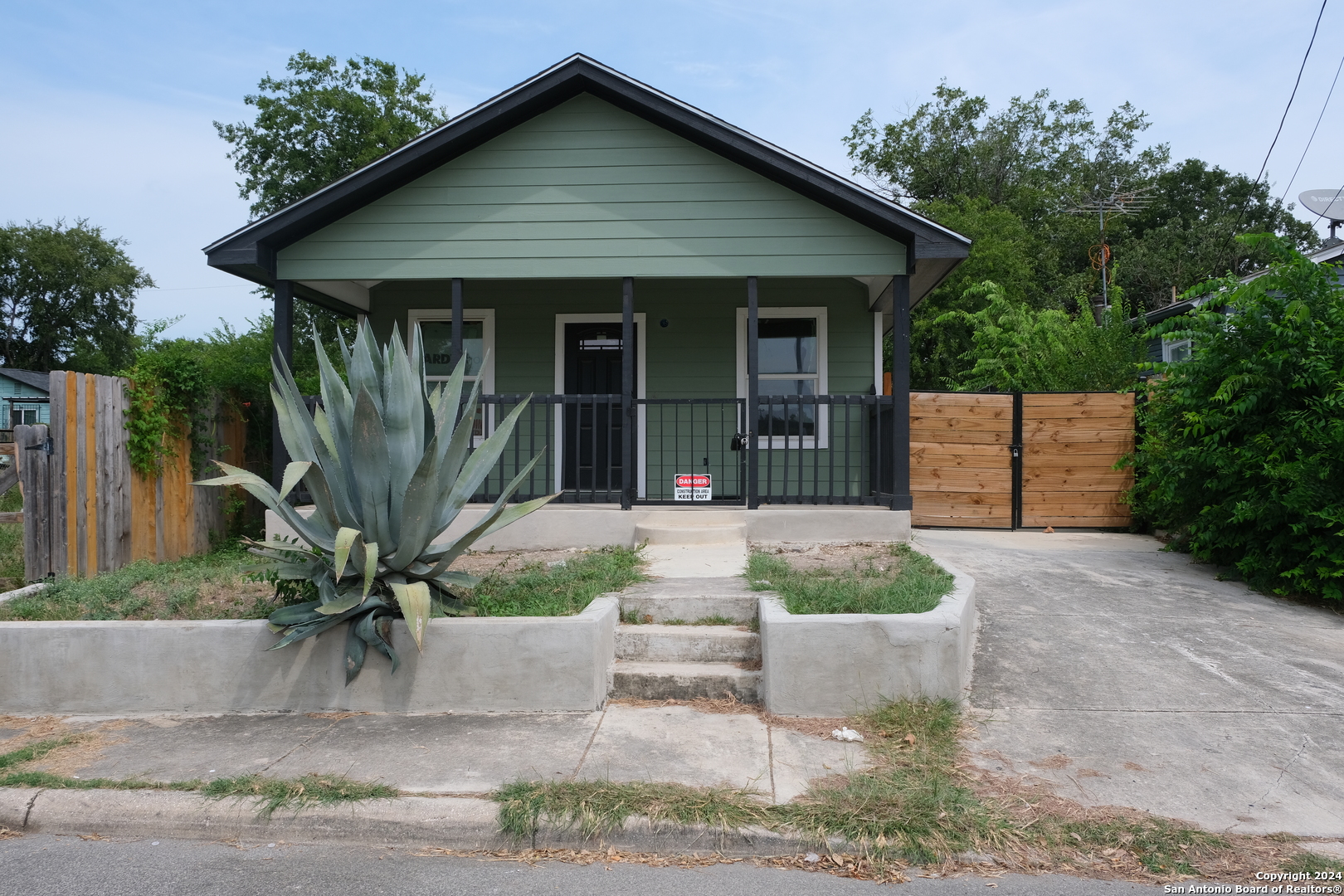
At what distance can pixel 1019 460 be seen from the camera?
11258mm

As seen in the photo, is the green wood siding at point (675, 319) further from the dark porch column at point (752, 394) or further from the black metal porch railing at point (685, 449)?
the dark porch column at point (752, 394)

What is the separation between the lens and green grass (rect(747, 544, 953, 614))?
215 inches

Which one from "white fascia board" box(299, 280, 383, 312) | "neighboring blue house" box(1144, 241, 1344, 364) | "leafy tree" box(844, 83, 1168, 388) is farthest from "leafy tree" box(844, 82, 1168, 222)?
"white fascia board" box(299, 280, 383, 312)

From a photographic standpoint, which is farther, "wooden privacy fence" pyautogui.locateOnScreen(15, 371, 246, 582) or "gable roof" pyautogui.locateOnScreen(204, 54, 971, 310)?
"gable roof" pyautogui.locateOnScreen(204, 54, 971, 310)

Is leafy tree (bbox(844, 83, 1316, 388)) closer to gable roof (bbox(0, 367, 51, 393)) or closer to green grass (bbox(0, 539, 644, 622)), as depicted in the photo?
green grass (bbox(0, 539, 644, 622))

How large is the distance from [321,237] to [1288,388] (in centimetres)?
912

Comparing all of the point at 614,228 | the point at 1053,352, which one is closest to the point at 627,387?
the point at 614,228

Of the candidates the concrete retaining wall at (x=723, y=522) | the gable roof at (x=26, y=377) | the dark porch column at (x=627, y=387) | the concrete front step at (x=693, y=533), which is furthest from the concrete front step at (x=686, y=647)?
the gable roof at (x=26, y=377)

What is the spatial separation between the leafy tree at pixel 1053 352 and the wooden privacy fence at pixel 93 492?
10.2 m

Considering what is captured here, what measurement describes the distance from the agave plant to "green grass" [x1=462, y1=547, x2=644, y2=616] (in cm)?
34

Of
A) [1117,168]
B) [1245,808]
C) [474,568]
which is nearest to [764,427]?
[474,568]

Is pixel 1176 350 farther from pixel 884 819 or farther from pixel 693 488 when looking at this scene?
pixel 884 819

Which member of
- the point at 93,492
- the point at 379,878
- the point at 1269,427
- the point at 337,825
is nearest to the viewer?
the point at 379,878

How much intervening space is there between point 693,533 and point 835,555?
1.35m
